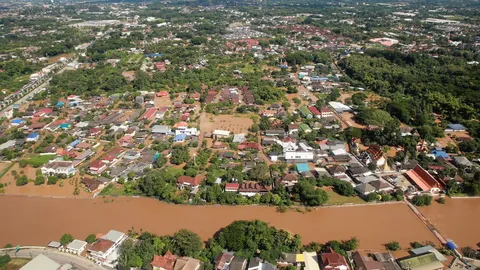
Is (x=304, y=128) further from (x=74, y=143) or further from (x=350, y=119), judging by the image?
(x=74, y=143)

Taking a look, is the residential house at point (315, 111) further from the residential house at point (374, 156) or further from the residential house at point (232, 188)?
the residential house at point (232, 188)

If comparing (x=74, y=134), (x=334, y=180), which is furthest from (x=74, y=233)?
(x=334, y=180)

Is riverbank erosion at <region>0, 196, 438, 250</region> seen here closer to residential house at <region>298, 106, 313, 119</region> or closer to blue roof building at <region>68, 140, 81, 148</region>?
blue roof building at <region>68, 140, 81, 148</region>

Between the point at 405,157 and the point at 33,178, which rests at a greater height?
the point at 405,157

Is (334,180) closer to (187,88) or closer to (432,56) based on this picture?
(187,88)

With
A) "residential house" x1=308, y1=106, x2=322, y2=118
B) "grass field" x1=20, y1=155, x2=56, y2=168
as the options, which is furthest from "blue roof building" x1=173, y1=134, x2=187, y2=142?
"residential house" x1=308, y1=106, x2=322, y2=118

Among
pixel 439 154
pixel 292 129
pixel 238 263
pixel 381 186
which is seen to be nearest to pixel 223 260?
pixel 238 263
